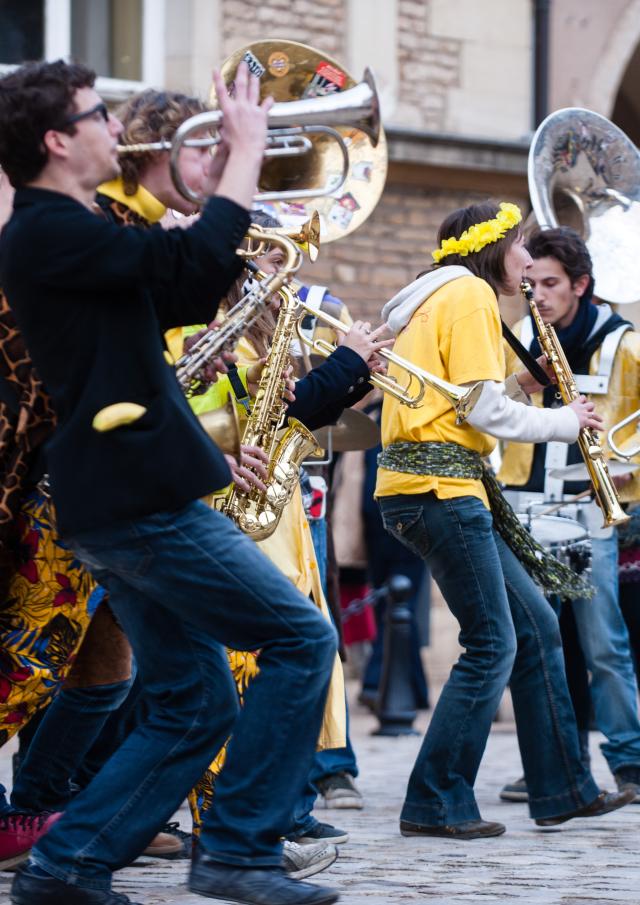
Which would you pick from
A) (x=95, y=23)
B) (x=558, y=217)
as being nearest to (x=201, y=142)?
(x=558, y=217)

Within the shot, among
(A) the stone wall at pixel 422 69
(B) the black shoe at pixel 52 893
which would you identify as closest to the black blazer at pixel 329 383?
(B) the black shoe at pixel 52 893

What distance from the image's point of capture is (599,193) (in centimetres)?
663

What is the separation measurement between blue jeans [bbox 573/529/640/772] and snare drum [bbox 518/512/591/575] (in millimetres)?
163

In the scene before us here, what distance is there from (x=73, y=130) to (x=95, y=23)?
8.80 m

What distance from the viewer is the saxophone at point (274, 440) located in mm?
4559

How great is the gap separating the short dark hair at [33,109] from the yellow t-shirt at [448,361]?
67.0 inches

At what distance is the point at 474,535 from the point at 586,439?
77 cm

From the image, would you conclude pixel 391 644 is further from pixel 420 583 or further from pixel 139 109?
pixel 139 109

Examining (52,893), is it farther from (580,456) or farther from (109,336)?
(580,456)

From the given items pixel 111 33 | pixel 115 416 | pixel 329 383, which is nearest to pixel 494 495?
pixel 329 383

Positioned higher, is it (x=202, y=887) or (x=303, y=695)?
(x=303, y=695)

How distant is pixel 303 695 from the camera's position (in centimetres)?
355

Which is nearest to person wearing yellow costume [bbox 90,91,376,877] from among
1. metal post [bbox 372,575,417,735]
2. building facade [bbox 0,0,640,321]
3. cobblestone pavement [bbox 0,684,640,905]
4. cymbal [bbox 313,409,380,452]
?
cobblestone pavement [bbox 0,684,640,905]

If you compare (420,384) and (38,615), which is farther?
(420,384)
